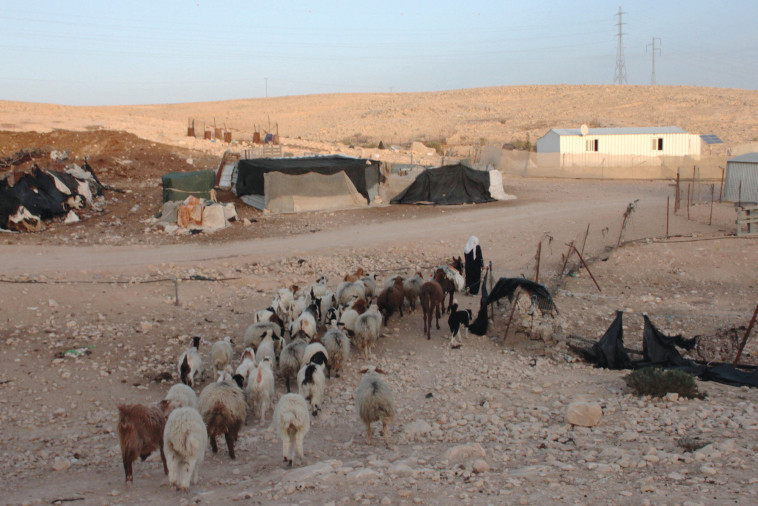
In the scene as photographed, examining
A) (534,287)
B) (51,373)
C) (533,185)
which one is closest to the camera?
(51,373)

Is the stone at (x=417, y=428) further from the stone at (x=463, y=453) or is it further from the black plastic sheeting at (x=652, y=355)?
the black plastic sheeting at (x=652, y=355)

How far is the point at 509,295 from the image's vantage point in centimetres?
1091

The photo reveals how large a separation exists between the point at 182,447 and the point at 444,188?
66.7 ft

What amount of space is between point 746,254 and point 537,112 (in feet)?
189

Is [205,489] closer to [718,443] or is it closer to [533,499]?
[533,499]

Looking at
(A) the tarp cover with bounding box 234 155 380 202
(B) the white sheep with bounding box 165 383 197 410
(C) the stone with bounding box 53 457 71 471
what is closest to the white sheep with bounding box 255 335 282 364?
(B) the white sheep with bounding box 165 383 197 410

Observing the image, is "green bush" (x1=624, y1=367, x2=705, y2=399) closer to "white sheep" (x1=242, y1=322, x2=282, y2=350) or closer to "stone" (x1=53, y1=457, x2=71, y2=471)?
"white sheep" (x1=242, y1=322, x2=282, y2=350)

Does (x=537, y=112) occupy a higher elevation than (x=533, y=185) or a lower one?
higher

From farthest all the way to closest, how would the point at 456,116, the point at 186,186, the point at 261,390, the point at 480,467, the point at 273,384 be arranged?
1. the point at 456,116
2. the point at 186,186
3. the point at 273,384
4. the point at 261,390
5. the point at 480,467

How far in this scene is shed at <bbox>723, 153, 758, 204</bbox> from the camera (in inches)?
947

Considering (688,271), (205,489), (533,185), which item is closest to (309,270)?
(688,271)

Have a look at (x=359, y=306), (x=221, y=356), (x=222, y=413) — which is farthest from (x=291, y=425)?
(x=359, y=306)

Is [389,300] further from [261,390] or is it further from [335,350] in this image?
[261,390]

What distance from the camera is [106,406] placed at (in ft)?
28.4
